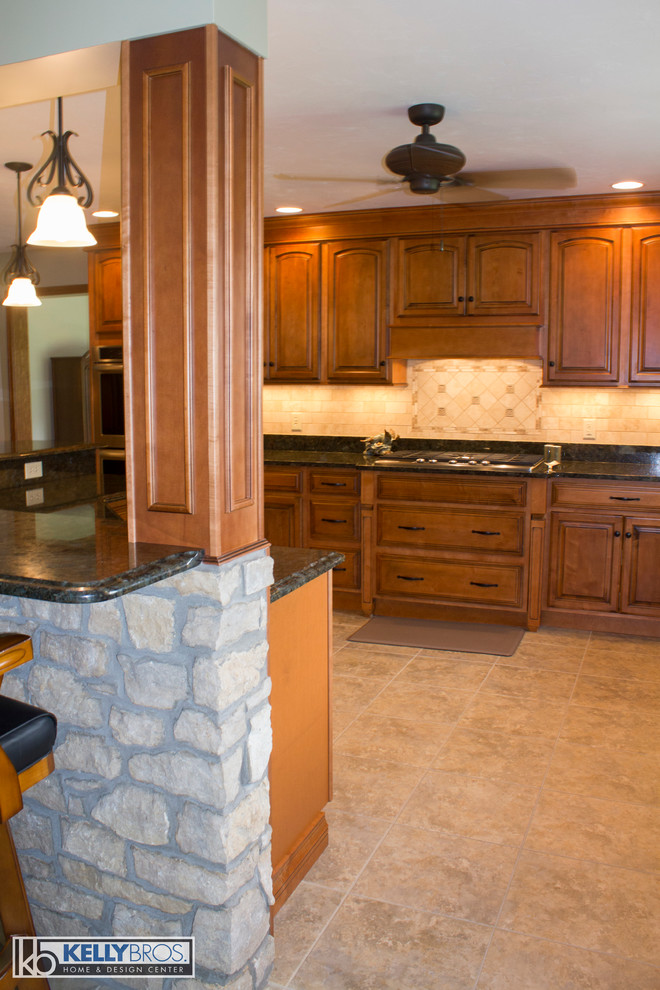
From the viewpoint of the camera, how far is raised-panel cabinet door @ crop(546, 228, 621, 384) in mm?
4977

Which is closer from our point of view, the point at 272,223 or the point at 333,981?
the point at 333,981

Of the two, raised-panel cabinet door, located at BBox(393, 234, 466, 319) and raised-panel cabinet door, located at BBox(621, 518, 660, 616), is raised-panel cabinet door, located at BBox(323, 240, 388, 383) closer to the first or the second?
raised-panel cabinet door, located at BBox(393, 234, 466, 319)

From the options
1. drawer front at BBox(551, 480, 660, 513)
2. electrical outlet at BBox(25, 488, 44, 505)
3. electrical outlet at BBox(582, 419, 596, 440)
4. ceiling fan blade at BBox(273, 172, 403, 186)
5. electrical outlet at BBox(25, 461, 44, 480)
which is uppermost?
ceiling fan blade at BBox(273, 172, 403, 186)

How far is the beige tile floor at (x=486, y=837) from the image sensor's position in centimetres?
220

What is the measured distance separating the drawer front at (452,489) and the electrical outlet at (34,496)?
2012 millimetres

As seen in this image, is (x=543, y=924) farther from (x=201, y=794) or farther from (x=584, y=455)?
(x=584, y=455)

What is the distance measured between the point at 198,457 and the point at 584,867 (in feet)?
5.88

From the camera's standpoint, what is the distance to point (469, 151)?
403cm

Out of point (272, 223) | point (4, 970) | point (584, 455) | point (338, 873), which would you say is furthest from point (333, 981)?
point (272, 223)

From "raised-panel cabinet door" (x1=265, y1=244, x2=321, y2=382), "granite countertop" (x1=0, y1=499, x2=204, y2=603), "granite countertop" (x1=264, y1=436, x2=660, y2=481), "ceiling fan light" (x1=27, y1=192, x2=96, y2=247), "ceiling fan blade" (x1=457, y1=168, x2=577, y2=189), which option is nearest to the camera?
"granite countertop" (x1=0, y1=499, x2=204, y2=603)

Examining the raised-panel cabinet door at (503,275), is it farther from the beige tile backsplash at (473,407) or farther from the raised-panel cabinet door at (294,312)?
the raised-panel cabinet door at (294,312)

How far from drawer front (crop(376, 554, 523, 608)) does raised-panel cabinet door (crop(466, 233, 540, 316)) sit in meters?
1.57

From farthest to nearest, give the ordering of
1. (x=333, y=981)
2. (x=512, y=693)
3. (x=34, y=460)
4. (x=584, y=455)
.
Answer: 1. (x=584, y=455)
2. (x=34, y=460)
3. (x=512, y=693)
4. (x=333, y=981)

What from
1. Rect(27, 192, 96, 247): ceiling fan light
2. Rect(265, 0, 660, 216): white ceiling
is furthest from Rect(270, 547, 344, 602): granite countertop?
Rect(265, 0, 660, 216): white ceiling
